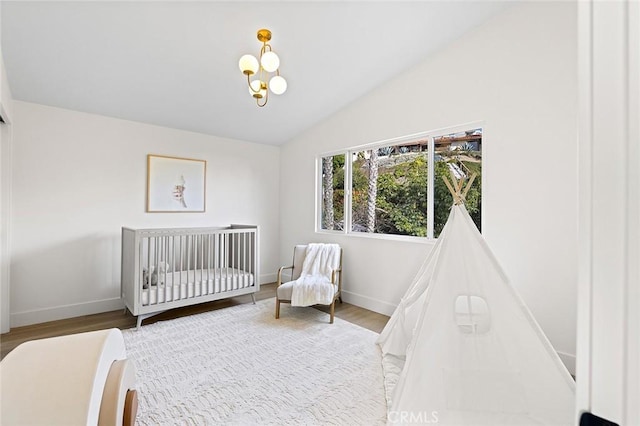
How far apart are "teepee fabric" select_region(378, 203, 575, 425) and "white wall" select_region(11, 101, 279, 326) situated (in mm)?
3431

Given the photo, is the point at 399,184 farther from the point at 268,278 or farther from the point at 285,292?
the point at 268,278

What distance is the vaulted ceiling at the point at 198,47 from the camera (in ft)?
7.37

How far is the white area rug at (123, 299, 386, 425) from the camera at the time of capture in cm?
180

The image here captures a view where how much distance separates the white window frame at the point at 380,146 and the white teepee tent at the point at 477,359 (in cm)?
124

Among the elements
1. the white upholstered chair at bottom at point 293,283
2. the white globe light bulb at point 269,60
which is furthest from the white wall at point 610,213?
the white upholstered chair at bottom at point 293,283

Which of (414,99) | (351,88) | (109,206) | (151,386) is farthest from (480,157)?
(109,206)

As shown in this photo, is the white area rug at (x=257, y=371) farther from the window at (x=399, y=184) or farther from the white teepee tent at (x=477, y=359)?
the window at (x=399, y=184)

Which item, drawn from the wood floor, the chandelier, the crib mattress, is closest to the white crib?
the crib mattress

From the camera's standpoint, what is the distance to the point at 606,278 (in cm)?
35

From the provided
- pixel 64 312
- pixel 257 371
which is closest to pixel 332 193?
pixel 257 371

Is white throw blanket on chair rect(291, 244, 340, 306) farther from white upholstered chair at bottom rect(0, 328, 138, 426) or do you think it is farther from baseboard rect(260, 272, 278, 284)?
white upholstered chair at bottom rect(0, 328, 138, 426)

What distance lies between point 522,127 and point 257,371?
9.66ft

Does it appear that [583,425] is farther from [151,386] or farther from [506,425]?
[151,386]

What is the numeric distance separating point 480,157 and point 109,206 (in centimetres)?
415
